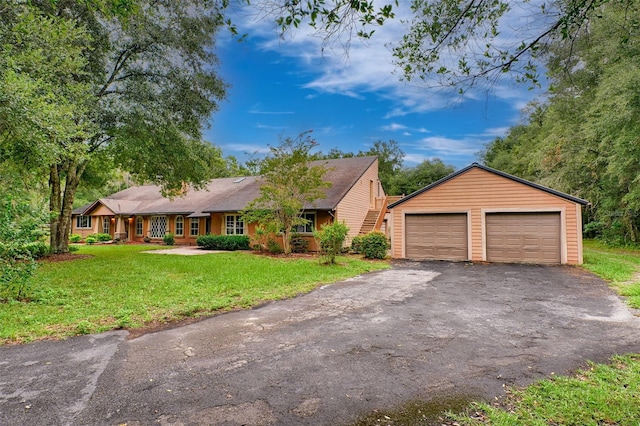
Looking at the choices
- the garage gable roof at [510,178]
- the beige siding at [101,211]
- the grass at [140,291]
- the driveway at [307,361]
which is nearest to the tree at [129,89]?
the grass at [140,291]

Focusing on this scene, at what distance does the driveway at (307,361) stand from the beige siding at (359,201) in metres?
11.1

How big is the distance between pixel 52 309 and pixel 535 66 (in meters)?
8.11

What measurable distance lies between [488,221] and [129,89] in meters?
13.9

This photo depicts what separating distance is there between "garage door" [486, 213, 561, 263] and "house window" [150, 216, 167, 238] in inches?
776

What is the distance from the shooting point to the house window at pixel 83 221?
87.2ft

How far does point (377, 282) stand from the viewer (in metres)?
8.94

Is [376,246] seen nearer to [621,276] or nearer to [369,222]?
[369,222]

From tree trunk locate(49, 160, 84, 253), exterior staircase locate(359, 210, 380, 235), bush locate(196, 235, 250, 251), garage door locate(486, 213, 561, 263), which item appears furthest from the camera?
exterior staircase locate(359, 210, 380, 235)

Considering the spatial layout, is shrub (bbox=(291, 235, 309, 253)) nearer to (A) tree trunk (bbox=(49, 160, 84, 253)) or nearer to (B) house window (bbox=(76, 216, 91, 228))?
(A) tree trunk (bbox=(49, 160, 84, 253))

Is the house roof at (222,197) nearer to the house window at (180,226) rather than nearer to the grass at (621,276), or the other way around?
the house window at (180,226)

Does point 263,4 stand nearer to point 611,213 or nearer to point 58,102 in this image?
point 58,102

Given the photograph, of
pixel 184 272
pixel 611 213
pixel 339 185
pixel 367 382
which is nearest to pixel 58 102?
pixel 184 272

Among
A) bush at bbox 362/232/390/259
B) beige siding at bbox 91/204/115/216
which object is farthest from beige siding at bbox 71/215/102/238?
bush at bbox 362/232/390/259

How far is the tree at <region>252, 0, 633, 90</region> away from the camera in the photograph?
3062mm
